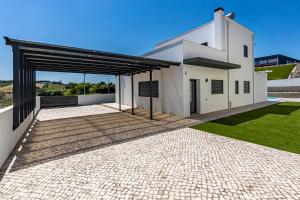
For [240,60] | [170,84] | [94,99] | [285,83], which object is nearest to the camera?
[170,84]

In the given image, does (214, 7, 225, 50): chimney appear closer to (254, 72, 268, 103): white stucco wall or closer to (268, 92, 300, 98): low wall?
(254, 72, 268, 103): white stucco wall

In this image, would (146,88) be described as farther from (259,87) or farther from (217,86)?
(259,87)

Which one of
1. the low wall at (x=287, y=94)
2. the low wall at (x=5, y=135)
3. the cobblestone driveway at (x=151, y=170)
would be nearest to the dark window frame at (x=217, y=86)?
the cobblestone driveway at (x=151, y=170)

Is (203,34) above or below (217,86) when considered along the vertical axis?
above

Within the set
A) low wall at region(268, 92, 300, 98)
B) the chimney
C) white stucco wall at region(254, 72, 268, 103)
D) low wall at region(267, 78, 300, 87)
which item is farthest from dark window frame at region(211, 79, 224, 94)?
low wall at region(267, 78, 300, 87)

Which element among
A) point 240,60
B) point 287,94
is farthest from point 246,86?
point 287,94

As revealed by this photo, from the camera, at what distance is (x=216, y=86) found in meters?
12.5

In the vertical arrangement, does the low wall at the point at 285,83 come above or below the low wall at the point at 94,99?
above

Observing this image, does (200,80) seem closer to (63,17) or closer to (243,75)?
(243,75)

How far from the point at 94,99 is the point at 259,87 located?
1915cm

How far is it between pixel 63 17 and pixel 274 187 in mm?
12762

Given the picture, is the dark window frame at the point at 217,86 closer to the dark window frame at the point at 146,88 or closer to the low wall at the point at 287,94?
the dark window frame at the point at 146,88

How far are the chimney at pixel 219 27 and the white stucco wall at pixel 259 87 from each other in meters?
7.52

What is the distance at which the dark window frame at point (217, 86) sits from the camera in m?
12.2
